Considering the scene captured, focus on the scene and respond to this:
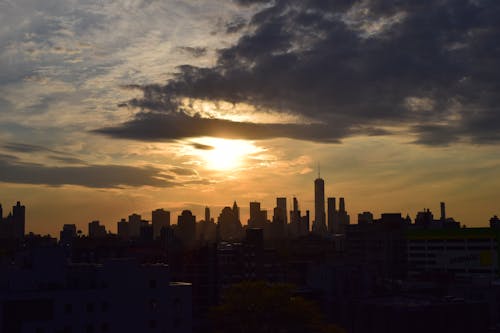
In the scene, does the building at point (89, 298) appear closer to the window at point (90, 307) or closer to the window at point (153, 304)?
the window at point (90, 307)

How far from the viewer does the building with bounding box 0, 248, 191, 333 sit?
73812 mm

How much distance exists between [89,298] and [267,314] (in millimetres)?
24482

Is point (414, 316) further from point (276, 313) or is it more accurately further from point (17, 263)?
point (17, 263)

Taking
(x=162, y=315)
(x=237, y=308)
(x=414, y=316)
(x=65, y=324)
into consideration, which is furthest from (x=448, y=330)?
(x=65, y=324)

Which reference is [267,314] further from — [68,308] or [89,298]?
[68,308]

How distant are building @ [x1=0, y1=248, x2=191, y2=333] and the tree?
6626mm

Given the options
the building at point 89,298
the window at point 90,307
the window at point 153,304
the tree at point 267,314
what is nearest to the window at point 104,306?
the building at point 89,298

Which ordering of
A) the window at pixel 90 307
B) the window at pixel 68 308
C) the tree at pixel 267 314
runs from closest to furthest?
the window at pixel 68 308 → the window at pixel 90 307 → the tree at pixel 267 314

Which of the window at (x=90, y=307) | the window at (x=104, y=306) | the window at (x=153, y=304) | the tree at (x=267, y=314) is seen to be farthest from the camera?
the tree at (x=267, y=314)

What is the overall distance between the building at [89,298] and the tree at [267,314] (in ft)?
21.7

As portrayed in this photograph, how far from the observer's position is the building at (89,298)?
242 feet

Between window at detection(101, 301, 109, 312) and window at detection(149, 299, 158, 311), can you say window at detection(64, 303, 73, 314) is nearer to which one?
window at detection(101, 301, 109, 312)

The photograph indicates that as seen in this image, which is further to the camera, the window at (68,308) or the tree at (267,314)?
the tree at (267,314)

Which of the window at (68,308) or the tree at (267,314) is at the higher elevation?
the window at (68,308)
